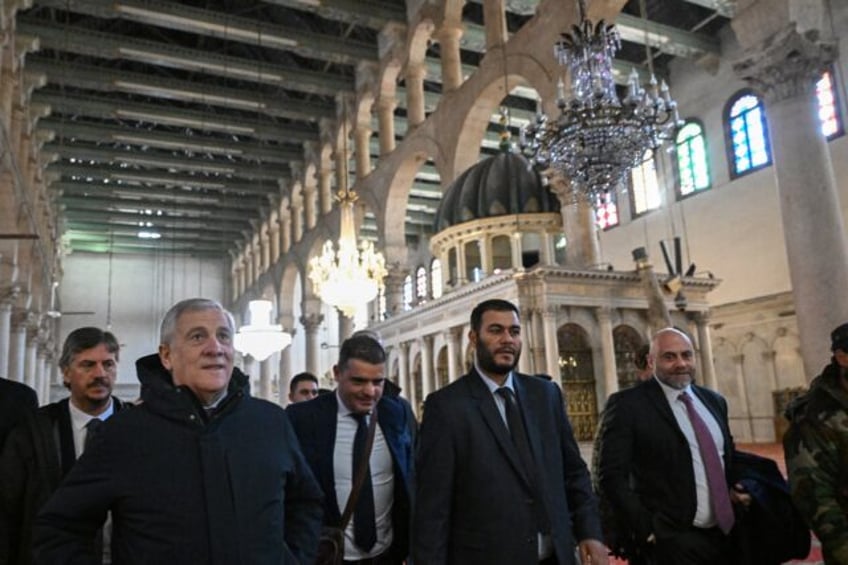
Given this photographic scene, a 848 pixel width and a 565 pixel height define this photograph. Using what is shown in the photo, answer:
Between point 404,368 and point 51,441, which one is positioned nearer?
point 51,441

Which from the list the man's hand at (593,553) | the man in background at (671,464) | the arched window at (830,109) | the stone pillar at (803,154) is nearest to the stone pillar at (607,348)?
the stone pillar at (803,154)

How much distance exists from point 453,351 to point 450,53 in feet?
21.3

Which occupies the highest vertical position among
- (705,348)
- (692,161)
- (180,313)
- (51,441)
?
(692,161)

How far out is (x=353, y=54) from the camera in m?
17.1

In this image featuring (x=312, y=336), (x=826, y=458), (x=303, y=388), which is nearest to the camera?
(x=826, y=458)

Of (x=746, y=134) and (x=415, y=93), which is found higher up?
(x=415, y=93)

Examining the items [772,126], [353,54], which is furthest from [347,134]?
[772,126]

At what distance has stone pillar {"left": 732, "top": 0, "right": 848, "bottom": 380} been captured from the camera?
20.8 feet

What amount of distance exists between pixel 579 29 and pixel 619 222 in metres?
13.3

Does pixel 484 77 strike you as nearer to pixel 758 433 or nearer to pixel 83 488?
pixel 758 433

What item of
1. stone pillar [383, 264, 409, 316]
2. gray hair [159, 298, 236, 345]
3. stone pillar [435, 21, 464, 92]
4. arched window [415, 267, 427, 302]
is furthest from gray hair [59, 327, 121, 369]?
arched window [415, 267, 427, 302]

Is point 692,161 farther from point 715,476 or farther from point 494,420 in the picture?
point 494,420

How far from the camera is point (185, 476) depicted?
1681mm

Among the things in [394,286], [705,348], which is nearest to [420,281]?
[394,286]
